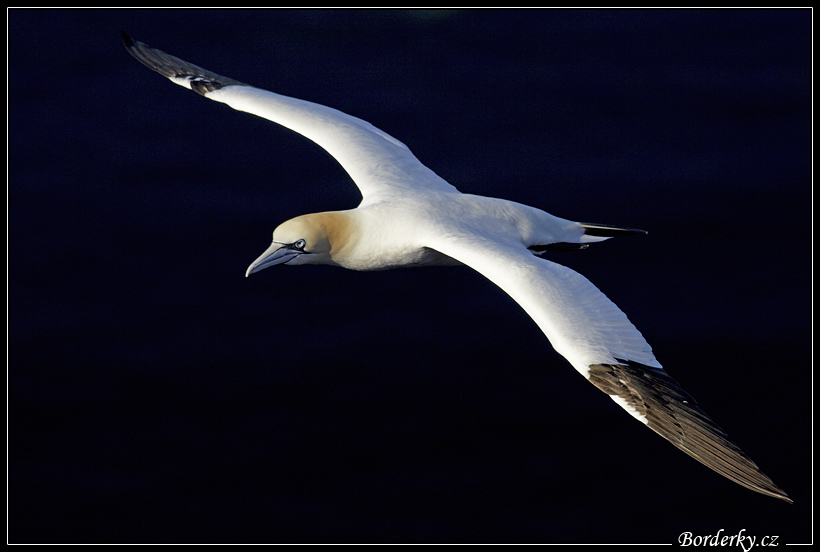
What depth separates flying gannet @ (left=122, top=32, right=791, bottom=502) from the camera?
8.54 metres

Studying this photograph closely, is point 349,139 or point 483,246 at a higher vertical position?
point 349,139

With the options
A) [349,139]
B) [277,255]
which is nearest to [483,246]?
[277,255]

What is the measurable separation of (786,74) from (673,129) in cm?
268

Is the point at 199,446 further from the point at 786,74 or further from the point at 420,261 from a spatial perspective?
the point at 786,74

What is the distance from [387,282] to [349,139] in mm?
2691

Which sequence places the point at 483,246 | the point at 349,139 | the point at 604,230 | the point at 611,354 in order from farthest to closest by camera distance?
the point at 349,139 < the point at 604,230 < the point at 483,246 < the point at 611,354

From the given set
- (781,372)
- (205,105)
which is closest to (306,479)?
(781,372)

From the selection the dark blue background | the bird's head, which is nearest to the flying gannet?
the bird's head

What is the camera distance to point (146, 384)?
42.8 feet

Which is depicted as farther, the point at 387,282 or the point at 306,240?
the point at 387,282

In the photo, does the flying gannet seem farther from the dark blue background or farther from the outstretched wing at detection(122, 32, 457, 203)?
the dark blue background

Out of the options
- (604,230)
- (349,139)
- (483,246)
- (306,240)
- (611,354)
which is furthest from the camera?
(349,139)

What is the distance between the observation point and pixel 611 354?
876 cm

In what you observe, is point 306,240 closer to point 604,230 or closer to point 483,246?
point 483,246
